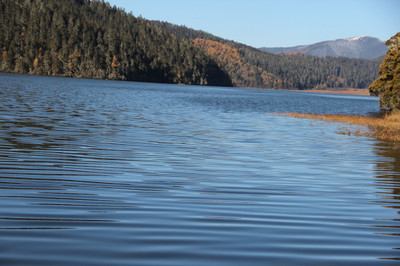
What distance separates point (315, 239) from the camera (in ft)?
25.0

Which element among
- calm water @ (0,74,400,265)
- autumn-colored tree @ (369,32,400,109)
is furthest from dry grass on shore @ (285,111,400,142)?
calm water @ (0,74,400,265)

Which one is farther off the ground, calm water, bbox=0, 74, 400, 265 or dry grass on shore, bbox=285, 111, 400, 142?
calm water, bbox=0, 74, 400, 265

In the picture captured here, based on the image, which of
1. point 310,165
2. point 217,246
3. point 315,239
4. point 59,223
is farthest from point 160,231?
point 310,165

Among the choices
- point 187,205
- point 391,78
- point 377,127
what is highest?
point 391,78

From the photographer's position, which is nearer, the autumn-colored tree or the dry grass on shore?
the dry grass on shore

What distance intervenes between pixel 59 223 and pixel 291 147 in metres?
17.4

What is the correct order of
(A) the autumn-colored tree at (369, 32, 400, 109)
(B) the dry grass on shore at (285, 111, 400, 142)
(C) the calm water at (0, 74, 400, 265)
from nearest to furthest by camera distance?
(C) the calm water at (0, 74, 400, 265), (B) the dry grass on shore at (285, 111, 400, 142), (A) the autumn-colored tree at (369, 32, 400, 109)

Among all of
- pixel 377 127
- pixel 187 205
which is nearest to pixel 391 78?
pixel 377 127

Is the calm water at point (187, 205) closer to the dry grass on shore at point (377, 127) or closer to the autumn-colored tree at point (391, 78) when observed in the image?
the dry grass on shore at point (377, 127)

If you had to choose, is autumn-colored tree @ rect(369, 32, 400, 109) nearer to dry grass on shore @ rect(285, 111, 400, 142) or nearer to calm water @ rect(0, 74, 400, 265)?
dry grass on shore @ rect(285, 111, 400, 142)

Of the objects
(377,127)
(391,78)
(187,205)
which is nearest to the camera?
(187,205)

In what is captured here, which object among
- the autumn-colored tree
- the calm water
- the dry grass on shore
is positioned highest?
the autumn-colored tree

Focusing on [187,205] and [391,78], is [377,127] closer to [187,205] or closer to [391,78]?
[391,78]

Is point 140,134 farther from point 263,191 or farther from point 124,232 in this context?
point 124,232
